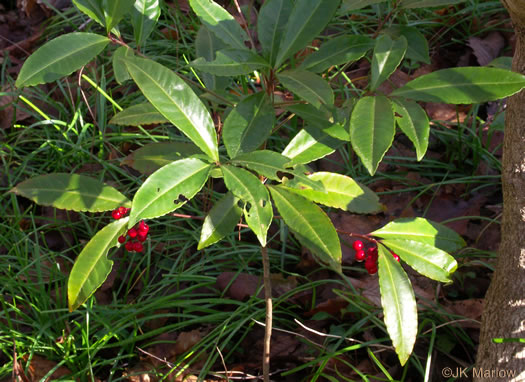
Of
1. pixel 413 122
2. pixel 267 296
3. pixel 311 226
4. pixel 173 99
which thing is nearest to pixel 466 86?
pixel 413 122

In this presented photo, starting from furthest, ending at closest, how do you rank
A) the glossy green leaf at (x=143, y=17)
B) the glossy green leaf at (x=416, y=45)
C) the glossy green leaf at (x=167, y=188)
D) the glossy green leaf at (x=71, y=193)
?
the glossy green leaf at (x=416, y=45)
the glossy green leaf at (x=143, y=17)
the glossy green leaf at (x=71, y=193)
the glossy green leaf at (x=167, y=188)

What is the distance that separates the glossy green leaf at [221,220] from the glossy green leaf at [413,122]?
379mm

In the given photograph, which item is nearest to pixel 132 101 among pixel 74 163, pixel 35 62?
pixel 74 163

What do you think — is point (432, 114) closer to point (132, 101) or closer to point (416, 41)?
point (416, 41)

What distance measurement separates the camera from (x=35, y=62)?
3.87 ft

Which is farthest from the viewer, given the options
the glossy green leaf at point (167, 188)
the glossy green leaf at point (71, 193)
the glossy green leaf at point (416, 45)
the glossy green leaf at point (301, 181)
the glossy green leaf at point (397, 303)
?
the glossy green leaf at point (416, 45)

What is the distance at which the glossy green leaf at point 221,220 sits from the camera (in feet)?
3.81

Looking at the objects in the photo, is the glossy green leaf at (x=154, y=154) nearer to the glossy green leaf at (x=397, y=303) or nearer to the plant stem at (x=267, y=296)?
the plant stem at (x=267, y=296)

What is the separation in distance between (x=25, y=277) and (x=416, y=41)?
1.54 metres

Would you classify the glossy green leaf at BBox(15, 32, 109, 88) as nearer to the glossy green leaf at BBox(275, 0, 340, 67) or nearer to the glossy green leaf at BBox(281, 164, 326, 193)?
the glossy green leaf at BBox(275, 0, 340, 67)

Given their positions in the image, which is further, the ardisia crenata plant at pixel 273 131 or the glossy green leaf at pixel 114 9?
the glossy green leaf at pixel 114 9

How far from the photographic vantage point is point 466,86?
3.45 ft

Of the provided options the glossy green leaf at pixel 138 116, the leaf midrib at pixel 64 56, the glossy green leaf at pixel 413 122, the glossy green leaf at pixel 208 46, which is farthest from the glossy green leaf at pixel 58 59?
the glossy green leaf at pixel 413 122

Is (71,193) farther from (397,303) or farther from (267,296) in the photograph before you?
(397,303)
